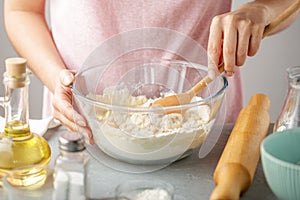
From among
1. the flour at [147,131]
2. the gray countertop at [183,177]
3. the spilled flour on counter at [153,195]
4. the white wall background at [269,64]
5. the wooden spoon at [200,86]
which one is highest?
the wooden spoon at [200,86]

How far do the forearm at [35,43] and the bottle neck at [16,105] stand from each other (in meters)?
0.37

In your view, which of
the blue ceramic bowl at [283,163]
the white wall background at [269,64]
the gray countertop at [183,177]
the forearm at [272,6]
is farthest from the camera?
the white wall background at [269,64]

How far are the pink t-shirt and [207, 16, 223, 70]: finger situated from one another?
27 centimetres

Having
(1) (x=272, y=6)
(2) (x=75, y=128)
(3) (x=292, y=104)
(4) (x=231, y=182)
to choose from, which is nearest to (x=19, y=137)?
(2) (x=75, y=128)

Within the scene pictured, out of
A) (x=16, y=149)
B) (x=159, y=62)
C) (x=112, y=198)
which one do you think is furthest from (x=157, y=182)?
(x=159, y=62)

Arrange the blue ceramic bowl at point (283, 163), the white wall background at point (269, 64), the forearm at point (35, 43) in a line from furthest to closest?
the white wall background at point (269, 64), the forearm at point (35, 43), the blue ceramic bowl at point (283, 163)

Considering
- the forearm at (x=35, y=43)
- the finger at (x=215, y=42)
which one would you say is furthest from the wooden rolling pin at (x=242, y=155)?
the forearm at (x=35, y=43)

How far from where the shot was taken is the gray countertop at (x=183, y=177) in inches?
34.9

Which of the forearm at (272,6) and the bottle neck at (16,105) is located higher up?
the forearm at (272,6)

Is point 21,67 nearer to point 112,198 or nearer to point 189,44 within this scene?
point 112,198

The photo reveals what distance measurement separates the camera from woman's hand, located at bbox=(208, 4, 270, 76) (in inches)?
39.7

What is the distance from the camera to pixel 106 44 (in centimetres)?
125

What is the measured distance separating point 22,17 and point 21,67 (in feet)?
1.75

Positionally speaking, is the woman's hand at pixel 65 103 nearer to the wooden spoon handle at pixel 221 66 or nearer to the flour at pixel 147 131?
the flour at pixel 147 131
